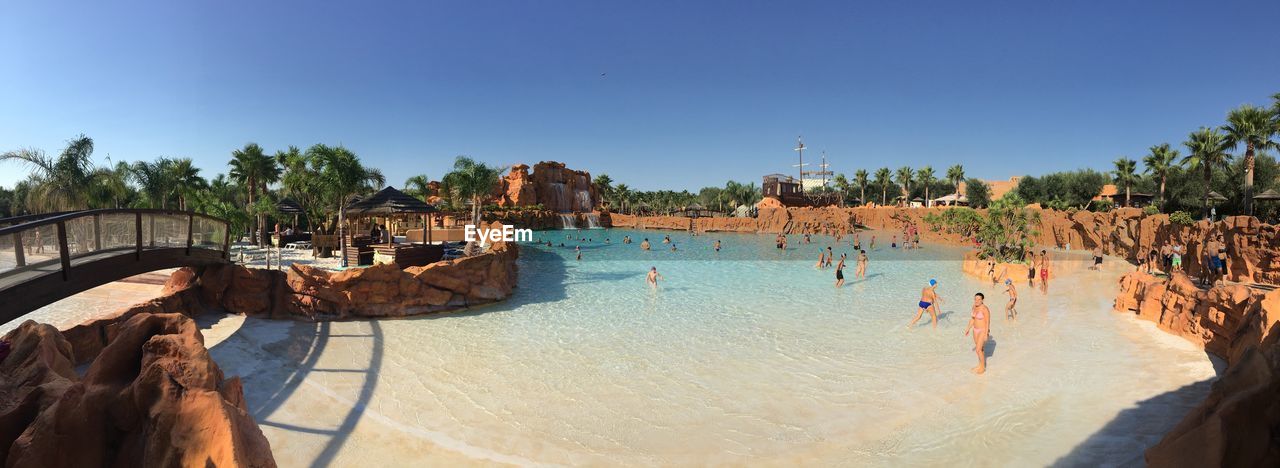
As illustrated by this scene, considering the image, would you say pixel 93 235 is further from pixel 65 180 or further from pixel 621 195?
pixel 621 195

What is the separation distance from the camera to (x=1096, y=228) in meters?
27.5

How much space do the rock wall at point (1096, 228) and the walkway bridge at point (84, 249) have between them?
77.6ft

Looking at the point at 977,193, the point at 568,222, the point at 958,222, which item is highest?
the point at 977,193

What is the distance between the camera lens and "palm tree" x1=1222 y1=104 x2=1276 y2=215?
2161cm

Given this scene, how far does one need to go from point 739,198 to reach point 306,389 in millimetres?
77297

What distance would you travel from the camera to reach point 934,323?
36.3ft

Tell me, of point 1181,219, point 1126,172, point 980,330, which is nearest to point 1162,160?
point 1126,172

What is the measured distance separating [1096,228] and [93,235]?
38306 mm

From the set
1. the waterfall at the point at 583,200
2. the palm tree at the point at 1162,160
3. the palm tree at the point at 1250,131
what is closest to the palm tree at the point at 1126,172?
the palm tree at the point at 1162,160

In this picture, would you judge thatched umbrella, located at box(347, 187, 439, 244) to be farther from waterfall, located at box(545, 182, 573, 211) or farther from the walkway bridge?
waterfall, located at box(545, 182, 573, 211)

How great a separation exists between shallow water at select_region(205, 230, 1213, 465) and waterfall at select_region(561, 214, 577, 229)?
4875 cm

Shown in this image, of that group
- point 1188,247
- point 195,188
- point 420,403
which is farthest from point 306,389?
point 195,188

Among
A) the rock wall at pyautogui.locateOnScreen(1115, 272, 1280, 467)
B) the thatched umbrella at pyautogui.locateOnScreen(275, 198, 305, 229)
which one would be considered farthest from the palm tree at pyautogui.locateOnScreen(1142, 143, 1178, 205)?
the thatched umbrella at pyautogui.locateOnScreen(275, 198, 305, 229)

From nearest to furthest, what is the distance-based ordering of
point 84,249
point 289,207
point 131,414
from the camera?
point 131,414 < point 84,249 < point 289,207
